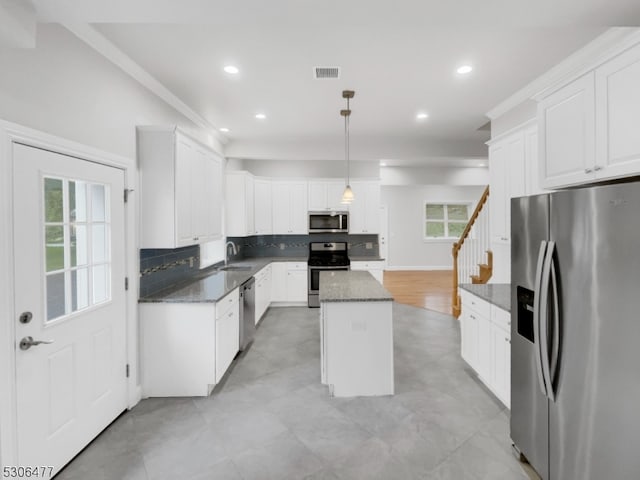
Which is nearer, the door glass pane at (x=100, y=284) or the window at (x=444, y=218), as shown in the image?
the door glass pane at (x=100, y=284)

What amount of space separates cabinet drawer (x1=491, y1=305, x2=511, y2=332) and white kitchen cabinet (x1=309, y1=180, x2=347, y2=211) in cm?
373

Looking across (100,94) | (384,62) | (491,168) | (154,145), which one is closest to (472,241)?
(491,168)

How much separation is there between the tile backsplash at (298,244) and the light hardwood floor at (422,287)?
3.81 ft

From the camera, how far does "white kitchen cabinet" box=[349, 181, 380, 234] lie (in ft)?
20.1

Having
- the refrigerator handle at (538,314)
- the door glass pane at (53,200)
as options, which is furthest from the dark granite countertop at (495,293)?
the door glass pane at (53,200)

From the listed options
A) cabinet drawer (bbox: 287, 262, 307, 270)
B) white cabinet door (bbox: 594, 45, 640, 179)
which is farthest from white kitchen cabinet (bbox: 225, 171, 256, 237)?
white cabinet door (bbox: 594, 45, 640, 179)

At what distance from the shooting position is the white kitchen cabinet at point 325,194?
240 inches

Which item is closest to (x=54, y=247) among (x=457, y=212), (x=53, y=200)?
(x=53, y=200)

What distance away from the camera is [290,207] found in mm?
Answer: 6121

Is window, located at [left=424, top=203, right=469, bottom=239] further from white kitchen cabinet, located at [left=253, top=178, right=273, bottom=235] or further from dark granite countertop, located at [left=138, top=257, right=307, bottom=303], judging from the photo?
dark granite countertop, located at [left=138, top=257, right=307, bottom=303]

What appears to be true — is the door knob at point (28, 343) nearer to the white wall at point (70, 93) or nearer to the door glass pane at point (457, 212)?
the white wall at point (70, 93)

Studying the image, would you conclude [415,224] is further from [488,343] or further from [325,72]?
[325,72]

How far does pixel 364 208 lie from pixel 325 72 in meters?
3.44

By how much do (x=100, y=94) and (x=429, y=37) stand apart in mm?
2446
